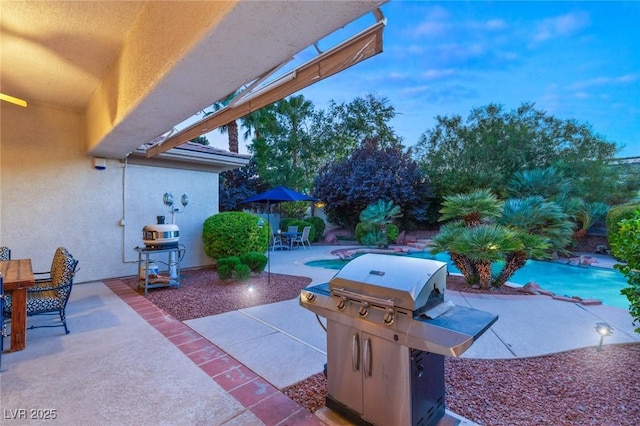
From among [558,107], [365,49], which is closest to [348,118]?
[558,107]

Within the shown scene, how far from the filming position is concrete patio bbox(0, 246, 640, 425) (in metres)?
2.28

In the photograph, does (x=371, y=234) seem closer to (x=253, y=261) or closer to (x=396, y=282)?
(x=253, y=261)

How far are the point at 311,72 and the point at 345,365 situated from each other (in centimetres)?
294

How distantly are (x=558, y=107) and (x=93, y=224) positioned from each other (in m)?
20.7

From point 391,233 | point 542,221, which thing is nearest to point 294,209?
point 391,233

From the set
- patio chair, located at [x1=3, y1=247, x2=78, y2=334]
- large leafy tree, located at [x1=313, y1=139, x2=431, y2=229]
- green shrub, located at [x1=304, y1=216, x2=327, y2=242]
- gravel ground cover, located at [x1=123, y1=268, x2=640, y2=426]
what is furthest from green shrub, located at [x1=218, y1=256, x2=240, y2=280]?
large leafy tree, located at [x1=313, y1=139, x2=431, y2=229]

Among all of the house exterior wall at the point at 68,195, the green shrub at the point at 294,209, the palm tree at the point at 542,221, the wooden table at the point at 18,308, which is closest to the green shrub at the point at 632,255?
the palm tree at the point at 542,221

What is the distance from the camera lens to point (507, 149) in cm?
1522

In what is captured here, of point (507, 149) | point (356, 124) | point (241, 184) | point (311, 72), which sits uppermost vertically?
point (356, 124)

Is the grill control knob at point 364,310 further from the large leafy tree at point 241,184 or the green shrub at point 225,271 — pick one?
the large leafy tree at point 241,184

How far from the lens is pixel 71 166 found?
20.9 ft

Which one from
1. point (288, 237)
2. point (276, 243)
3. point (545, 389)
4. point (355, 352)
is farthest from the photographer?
point (276, 243)

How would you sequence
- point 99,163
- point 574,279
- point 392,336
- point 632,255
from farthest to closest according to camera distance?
point 574,279 → point 99,163 → point 632,255 → point 392,336

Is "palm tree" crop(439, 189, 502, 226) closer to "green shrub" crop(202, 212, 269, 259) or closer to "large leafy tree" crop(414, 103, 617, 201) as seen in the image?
"green shrub" crop(202, 212, 269, 259)
